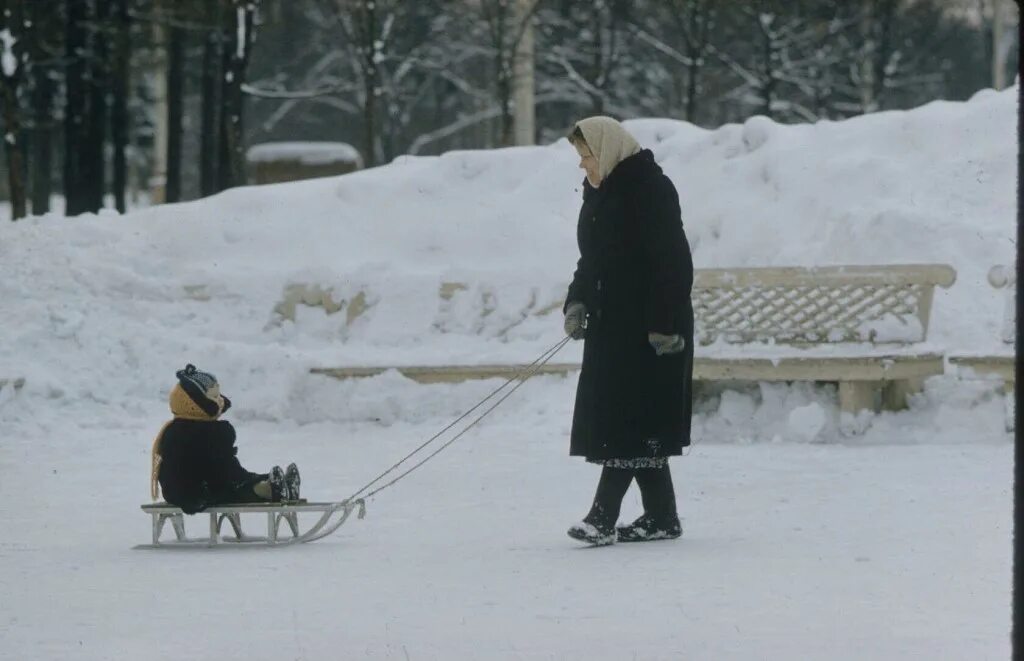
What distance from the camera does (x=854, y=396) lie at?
13789 mm

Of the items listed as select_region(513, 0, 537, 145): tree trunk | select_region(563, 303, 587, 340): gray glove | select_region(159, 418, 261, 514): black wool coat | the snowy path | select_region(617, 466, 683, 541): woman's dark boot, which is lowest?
the snowy path

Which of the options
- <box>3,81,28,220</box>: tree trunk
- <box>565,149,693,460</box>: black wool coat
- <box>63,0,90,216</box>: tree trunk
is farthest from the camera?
<box>3,81,28,220</box>: tree trunk

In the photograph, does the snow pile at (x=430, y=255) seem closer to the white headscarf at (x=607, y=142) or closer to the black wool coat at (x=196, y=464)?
the white headscarf at (x=607, y=142)

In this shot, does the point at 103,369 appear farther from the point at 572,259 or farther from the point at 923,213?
the point at 923,213

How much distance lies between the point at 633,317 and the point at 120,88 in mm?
24310

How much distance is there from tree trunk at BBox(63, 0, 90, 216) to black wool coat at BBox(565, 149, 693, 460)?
18040mm

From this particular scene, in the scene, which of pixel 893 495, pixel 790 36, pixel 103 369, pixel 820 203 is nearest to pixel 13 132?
pixel 103 369

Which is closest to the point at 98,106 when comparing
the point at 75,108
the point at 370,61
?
the point at 75,108

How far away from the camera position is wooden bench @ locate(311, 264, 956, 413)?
1375 cm

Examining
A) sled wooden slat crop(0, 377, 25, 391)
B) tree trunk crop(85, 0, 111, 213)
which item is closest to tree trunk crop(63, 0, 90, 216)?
tree trunk crop(85, 0, 111, 213)

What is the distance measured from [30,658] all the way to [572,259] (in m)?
12.0

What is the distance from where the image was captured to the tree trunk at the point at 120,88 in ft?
94.0

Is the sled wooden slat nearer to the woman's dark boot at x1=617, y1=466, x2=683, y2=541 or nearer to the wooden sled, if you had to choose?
the wooden sled

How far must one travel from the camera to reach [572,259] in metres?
17.7
